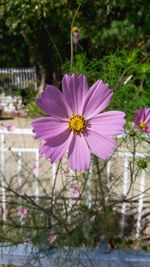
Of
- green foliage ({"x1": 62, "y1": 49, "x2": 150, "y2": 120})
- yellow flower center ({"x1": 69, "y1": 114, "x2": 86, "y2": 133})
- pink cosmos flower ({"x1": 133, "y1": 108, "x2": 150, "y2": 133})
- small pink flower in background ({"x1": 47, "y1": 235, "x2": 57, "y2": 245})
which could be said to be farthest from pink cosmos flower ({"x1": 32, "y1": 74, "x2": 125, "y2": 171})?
small pink flower in background ({"x1": 47, "y1": 235, "x2": 57, "y2": 245})

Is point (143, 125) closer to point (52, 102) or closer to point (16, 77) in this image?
point (52, 102)

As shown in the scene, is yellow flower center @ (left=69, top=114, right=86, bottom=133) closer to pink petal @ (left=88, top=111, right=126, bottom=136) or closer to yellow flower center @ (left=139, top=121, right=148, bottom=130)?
pink petal @ (left=88, top=111, right=126, bottom=136)

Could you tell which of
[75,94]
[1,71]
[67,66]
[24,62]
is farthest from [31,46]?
[75,94]

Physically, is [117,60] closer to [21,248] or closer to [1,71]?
[21,248]

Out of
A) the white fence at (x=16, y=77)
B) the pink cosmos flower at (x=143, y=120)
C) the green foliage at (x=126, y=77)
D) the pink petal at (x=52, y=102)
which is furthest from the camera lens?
the white fence at (x=16, y=77)

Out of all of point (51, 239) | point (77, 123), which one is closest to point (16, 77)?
point (51, 239)

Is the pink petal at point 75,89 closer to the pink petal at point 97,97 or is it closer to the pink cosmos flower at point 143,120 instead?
the pink petal at point 97,97

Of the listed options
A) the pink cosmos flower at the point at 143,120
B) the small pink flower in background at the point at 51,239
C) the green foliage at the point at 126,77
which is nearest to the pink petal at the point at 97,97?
the pink cosmos flower at the point at 143,120
